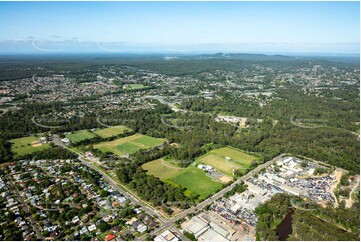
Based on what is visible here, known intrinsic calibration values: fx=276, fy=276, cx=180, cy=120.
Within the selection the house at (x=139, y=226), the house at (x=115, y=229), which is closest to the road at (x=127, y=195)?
the house at (x=139, y=226)

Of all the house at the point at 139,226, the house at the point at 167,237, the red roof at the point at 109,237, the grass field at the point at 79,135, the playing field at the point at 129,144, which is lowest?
the playing field at the point at 129,144

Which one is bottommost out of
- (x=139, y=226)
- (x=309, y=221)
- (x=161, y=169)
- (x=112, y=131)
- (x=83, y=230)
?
(x=112, y=131)

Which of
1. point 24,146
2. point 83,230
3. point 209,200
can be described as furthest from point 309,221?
point 24,146

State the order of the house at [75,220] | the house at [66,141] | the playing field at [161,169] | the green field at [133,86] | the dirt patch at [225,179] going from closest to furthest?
1. the house at [75,220]
2. the dirt patch at [225,179]
3. the playing field at [161,169]
4. the house at [66,141]
5. the green field at [133,86]

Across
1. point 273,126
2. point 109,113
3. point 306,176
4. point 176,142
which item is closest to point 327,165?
point 306,176

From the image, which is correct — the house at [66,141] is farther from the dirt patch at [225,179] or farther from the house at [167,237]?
the house at [167,237]

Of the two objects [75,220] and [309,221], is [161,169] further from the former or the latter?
[309,221]

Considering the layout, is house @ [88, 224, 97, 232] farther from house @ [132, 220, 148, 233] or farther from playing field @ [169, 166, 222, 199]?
playing field @ [169, 166, 222, 199]

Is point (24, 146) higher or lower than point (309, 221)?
lower
